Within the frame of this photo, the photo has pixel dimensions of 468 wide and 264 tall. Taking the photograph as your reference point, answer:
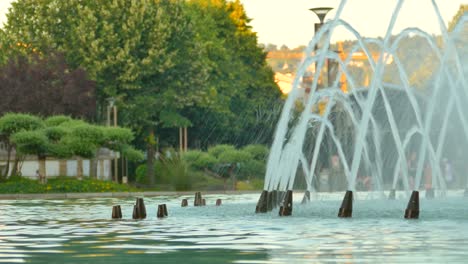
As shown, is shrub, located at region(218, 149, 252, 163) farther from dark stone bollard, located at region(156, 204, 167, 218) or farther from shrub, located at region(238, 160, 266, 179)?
dark stone bollard, located at region(156, 204, 167, 218)

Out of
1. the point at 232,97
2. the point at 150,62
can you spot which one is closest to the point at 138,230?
the point at 150,62

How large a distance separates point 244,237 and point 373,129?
21252 millimetres

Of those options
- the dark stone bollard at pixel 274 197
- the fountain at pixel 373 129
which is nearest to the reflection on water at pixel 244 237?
the dark stone bollard at pixel 274 197

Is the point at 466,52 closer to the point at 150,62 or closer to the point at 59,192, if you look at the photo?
the point at 150,62

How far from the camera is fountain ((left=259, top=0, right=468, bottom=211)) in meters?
33.7

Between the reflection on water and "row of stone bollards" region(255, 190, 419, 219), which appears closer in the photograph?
the reflection on water

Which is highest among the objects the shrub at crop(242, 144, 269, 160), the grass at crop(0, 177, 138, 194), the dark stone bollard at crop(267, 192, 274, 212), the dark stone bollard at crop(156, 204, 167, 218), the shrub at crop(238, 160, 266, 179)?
the shrub at crop(242, 144, 269, 160)

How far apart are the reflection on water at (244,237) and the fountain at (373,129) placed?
1748 mm

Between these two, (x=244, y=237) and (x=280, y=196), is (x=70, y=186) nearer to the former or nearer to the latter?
(x=280, y=196)

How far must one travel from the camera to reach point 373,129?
4309 centimetres

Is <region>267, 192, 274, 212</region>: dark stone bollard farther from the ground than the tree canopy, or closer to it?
closer to it

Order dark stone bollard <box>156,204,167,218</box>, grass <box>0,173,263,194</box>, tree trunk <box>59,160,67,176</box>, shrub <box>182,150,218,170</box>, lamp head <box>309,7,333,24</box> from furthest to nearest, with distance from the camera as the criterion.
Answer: tree trunk <box>59,160,67,176</box>, shrub <box>182,150,218,170</box>, grass <box>0,173,263,194</box>, lamp head <box>309,7,333,24</box>, dark stone bollard <box>156,204,167,218</box>

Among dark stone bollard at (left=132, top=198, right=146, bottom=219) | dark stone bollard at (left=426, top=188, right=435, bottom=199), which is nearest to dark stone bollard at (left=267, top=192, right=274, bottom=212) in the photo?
dark stone bollard at (left=132, top=198, right=146, bottom=219)

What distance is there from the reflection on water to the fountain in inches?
68.8
